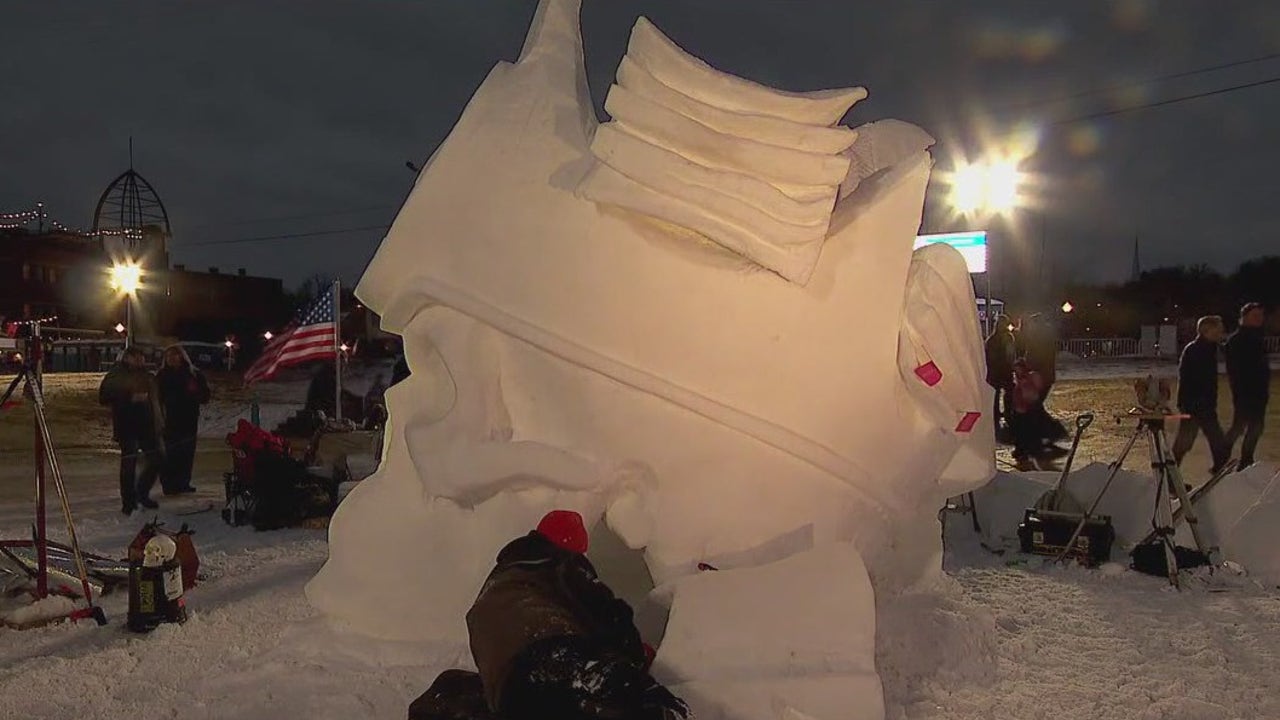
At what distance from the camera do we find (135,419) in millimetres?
9461

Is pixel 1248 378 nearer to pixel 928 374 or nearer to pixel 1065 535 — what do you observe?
pixel 1065 535

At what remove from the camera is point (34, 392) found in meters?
5.36

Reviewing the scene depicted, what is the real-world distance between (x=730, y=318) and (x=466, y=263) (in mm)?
1308

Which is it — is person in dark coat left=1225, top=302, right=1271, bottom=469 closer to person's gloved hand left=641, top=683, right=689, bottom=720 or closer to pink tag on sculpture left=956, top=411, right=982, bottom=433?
pink tag on sculpture left=956, top=411, right=982, bottom=433

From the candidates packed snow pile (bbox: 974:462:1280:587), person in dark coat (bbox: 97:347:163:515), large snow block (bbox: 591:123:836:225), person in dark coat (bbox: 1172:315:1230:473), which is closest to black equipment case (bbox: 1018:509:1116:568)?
packed snow pile (bbox: 974:462:1280:587)

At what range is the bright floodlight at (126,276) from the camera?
73.0 ft

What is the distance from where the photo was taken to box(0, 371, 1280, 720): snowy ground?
13.4 ft

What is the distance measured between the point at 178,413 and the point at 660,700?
8.60m

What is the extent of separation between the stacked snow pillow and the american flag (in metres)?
9.14

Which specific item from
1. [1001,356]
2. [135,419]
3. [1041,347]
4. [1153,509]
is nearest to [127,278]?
[135,419]

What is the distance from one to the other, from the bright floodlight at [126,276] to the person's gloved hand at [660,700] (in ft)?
74.3

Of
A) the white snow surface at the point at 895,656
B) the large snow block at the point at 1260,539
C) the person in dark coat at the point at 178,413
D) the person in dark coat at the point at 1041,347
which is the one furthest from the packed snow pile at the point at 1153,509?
the person in dark coat at the point at 178,413

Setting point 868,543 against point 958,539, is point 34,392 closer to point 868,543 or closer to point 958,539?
point 868,543

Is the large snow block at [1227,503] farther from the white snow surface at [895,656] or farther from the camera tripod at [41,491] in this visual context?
the camera tripod at [41,491]
